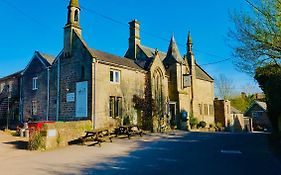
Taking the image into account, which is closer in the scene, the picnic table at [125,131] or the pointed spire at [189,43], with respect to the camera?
the picnic table at [125,131]

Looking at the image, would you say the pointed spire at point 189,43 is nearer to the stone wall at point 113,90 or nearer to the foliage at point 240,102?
the stone wall at point 113,90

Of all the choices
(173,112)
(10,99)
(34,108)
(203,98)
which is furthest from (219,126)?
(10,99)

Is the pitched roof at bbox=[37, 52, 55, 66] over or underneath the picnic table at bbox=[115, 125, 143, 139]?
over

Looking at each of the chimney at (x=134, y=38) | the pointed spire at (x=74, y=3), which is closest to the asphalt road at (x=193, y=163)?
the pointed spire at (x=74, y=3)

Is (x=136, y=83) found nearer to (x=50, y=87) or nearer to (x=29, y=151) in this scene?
(x=50, y=87)

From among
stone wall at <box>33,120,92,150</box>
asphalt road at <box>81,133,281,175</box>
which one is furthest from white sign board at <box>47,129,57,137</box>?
asphalt road at <box>81,133,281,175</box>

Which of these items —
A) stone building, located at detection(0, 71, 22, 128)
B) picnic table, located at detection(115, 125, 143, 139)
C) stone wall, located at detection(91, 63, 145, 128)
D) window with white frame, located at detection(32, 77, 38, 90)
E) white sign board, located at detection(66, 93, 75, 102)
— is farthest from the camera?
stone building, located at detection(0, 71, 22, 128)

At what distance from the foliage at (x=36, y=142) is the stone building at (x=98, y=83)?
7873mm

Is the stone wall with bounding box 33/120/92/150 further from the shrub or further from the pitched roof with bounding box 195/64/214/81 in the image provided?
the shrub

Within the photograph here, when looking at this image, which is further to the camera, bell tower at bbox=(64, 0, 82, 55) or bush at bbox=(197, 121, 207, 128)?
bush at bbox=(197, 121, 207, 128)

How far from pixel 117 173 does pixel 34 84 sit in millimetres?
24426

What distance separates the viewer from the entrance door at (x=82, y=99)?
25.9 metres

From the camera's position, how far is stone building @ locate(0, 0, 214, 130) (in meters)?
26.3

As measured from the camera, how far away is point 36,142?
17.3m
